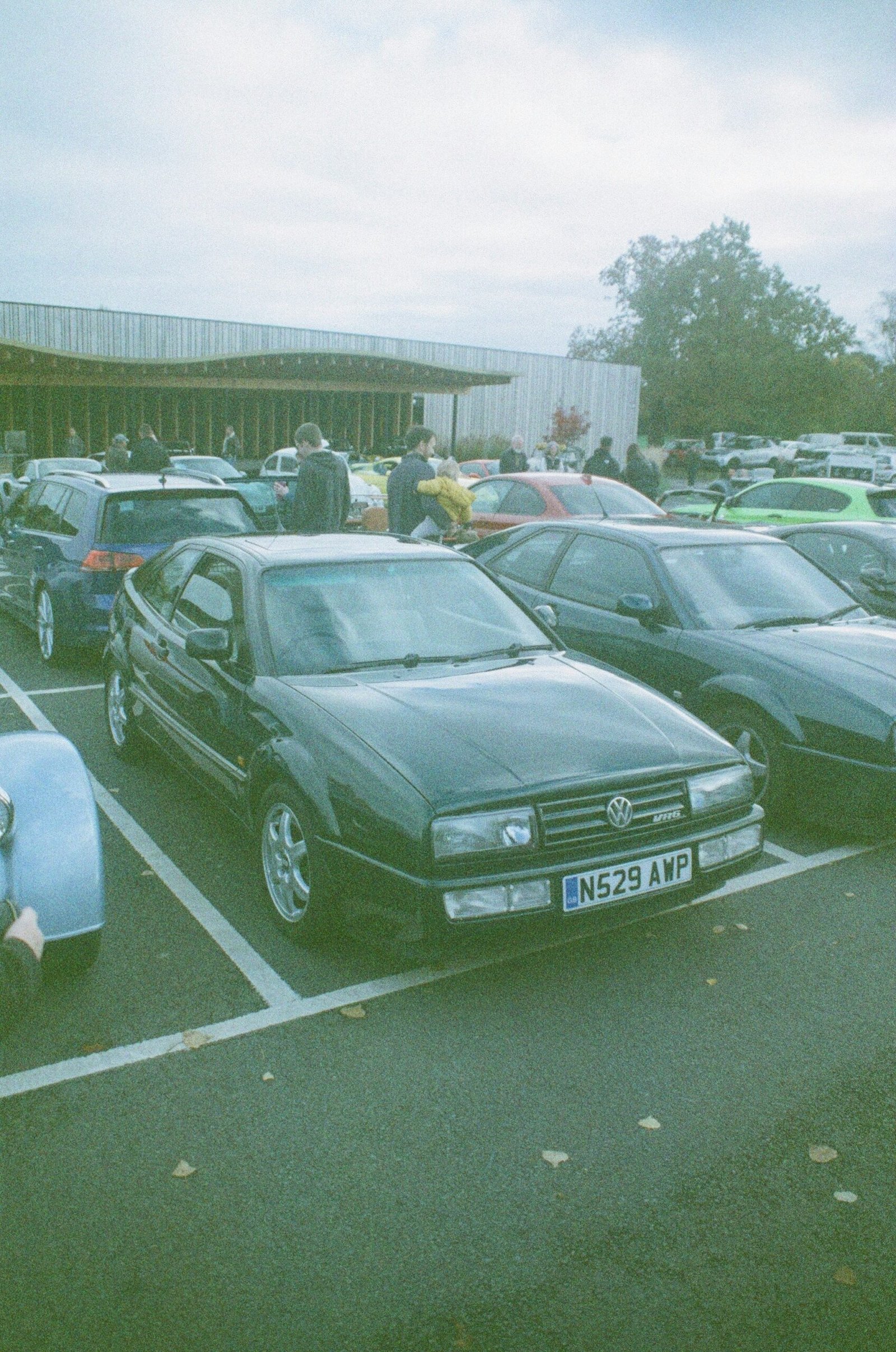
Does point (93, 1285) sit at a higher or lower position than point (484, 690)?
lower

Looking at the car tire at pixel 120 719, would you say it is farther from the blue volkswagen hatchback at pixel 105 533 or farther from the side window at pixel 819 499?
the side window at pixel 819 499

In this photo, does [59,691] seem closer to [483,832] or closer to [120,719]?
[120,719]

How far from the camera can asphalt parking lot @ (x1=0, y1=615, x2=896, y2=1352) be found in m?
2.44

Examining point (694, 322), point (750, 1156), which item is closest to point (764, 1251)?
point (750, 1156)

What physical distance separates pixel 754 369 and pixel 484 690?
77.2 metres

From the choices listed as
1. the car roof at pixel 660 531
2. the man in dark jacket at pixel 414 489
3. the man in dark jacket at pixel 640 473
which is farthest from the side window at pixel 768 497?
the car roof at pixel 660 531

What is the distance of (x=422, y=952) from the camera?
3.63m

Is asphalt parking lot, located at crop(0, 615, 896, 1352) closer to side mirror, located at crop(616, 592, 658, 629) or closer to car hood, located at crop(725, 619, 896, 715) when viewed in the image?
car hood, located at crop(725, 619, 896, 715)

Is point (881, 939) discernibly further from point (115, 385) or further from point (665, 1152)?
point (115, 385)

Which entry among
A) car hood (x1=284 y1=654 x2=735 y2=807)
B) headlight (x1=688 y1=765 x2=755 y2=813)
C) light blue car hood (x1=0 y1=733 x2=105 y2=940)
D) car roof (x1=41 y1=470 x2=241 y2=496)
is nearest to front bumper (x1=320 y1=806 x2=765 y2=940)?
headlight (x1=688 y1=765 x2=755 y2=813)

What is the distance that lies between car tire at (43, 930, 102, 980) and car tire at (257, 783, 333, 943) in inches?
28.6

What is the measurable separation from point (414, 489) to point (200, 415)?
1154 inches

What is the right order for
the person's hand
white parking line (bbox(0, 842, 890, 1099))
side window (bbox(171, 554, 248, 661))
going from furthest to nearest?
1. side window (bbox(171, 554, 248, 661))
2. white parking line (bbox(0, 842, 890, 1099))
3. the person's hand

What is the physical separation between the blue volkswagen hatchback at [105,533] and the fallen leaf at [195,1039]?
17.3 feet
